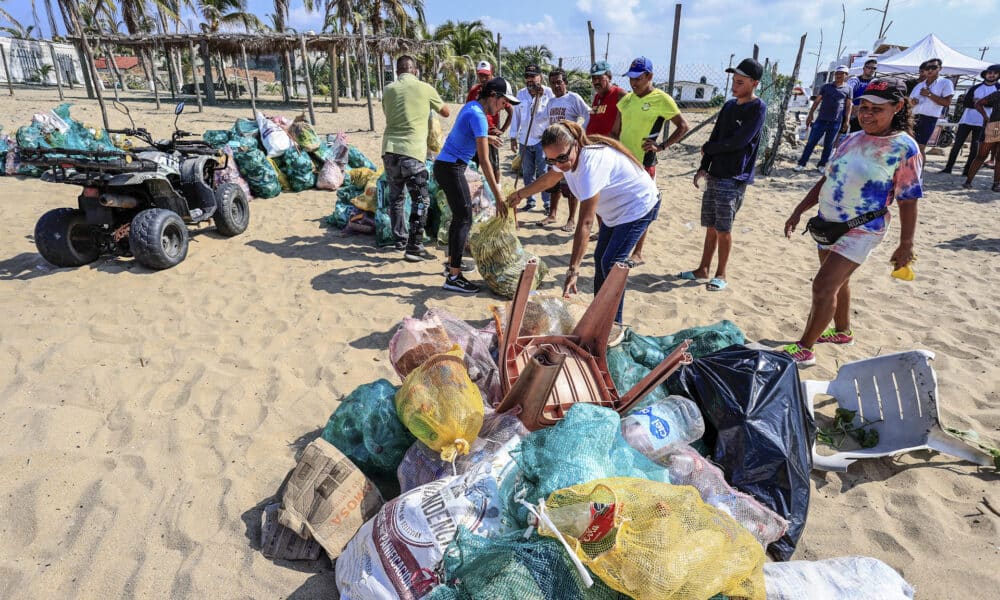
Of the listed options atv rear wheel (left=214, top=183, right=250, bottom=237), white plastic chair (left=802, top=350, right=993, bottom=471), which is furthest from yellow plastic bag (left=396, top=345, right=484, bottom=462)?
atv rear wheel (left=214, top=183, right=250, bottom=237)

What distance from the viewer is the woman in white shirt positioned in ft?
10.1

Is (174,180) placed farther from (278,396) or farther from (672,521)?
(672,521)

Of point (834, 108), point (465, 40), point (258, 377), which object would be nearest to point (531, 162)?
point (258, 377)

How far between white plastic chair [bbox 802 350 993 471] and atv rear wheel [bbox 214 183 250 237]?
571 centimetres

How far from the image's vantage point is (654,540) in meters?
1.40

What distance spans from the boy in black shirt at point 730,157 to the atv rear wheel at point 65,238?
5698mm

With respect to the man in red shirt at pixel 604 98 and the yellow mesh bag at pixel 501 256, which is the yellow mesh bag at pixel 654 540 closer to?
the yellow mesh bag at pixel 501 256

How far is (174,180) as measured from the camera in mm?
5539

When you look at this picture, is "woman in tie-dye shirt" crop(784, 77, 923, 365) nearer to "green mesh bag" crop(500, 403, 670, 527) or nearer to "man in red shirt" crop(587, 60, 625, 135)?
"green mesh bag" crop(500, 403, 670, 527)

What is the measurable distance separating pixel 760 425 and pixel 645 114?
3641 mm

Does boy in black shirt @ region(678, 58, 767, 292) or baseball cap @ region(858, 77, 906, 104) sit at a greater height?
baseball cap @ region(858, 77, 906, 104)

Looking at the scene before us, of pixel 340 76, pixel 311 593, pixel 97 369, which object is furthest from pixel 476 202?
pixel 340 76

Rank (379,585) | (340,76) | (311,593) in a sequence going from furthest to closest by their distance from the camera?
(340,76) → (311,593) → (379,585)

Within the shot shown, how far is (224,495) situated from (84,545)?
515 mm
